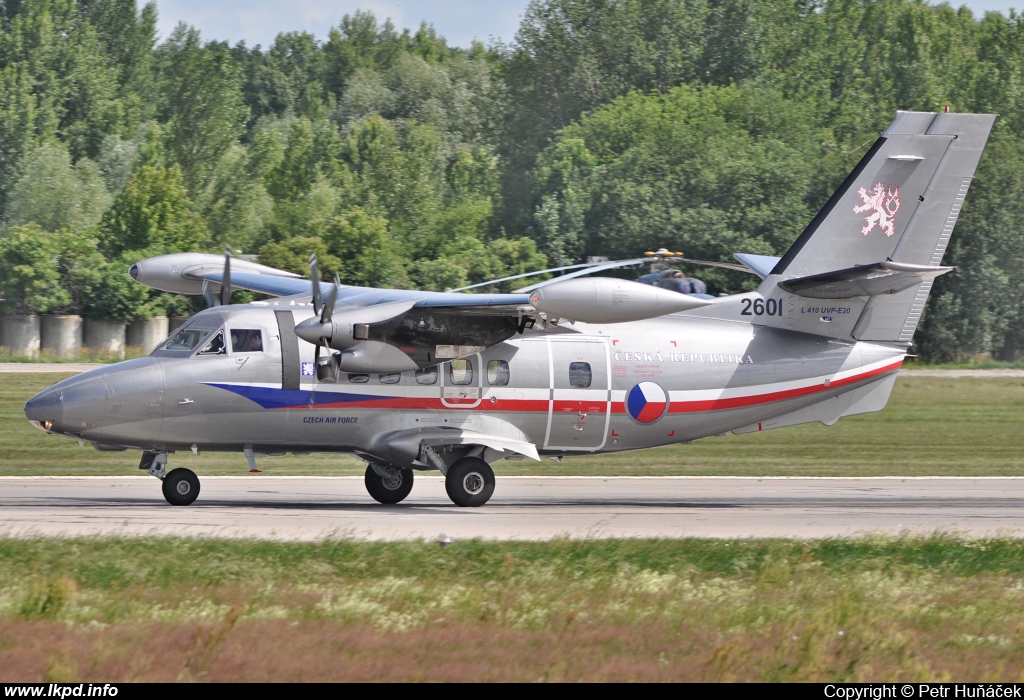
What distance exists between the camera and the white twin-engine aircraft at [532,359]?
17172mm

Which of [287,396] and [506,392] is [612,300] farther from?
[287,396]

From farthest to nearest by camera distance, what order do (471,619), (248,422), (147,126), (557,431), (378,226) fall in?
(147,126) → (378,226) → (557,431) → (248,422) → (471,619)

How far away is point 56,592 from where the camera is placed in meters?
10.9

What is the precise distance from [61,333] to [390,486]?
31.8 m

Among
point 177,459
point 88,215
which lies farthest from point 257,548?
point 88,215

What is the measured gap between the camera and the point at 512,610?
1105 centimetres

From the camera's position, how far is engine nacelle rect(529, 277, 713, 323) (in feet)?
51.0

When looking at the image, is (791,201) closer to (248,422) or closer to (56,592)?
(248,422)

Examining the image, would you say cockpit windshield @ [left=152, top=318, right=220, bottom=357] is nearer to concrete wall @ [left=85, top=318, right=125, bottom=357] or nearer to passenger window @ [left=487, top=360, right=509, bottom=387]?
passenger window @ [left=487, top=360, right=509, bottom=387]

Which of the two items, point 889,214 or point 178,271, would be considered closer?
point 889,214

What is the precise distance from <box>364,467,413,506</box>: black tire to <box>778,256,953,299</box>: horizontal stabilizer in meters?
7.25

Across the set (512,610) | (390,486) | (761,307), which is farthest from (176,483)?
(761,307)
